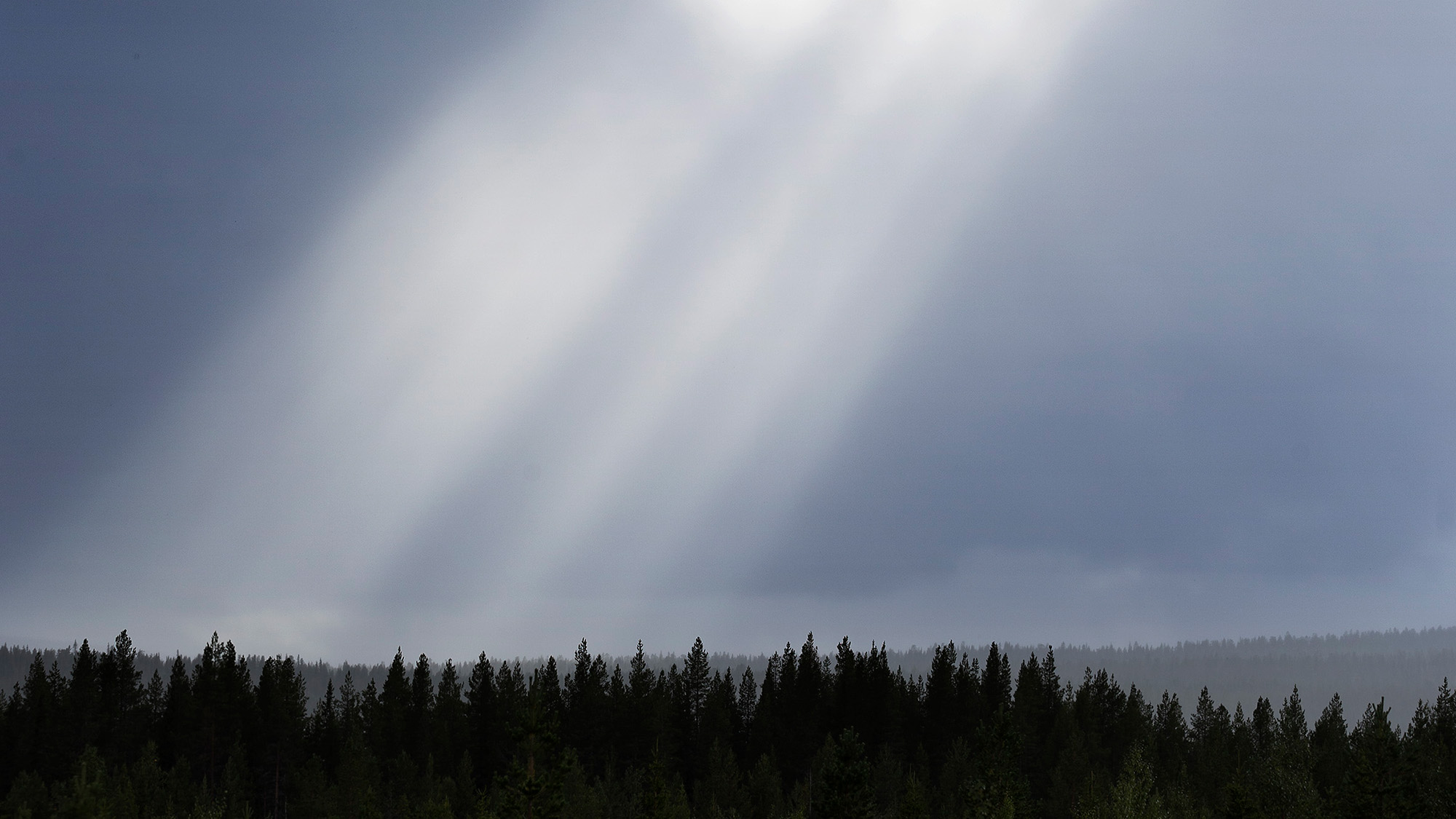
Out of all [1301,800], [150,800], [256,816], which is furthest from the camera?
[256,816]

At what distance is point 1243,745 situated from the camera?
14375cm

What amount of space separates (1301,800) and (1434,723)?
9089 cm

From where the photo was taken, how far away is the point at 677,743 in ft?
462

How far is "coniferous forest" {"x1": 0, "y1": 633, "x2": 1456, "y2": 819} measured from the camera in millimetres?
96000

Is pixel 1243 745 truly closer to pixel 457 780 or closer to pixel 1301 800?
pixel 1301 800

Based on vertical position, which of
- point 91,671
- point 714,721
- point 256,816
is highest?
point 91,671

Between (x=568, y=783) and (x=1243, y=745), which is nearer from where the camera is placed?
(x=568, y=783)

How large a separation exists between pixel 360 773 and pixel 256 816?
1393 inches

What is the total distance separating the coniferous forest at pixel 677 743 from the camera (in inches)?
3780

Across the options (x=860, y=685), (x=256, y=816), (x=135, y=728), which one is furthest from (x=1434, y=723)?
(x=135, y=728)

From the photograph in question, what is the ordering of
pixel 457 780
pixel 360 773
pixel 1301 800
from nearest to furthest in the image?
pixel 1301 800 → pixel 360 773 → pixel 457 780

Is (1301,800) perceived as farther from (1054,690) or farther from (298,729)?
(298,729)

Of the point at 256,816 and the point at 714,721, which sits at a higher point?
the point at 714,721

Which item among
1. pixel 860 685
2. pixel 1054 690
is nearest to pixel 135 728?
pixel 860 685
